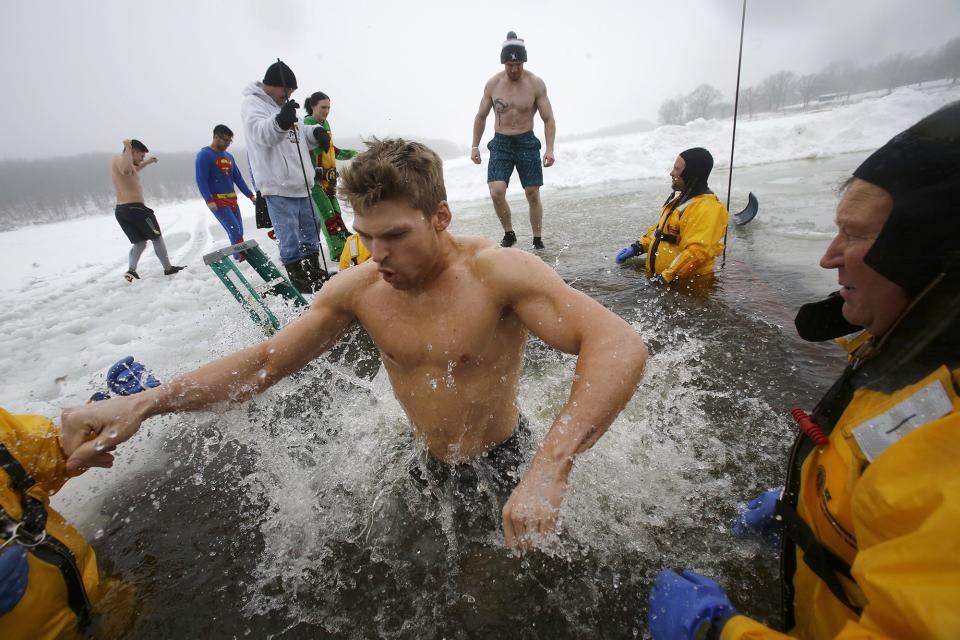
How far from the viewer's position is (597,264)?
5.13 m

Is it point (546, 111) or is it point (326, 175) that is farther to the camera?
point (546, 111)

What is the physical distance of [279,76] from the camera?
4.26 m

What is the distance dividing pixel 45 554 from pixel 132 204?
6.69 m

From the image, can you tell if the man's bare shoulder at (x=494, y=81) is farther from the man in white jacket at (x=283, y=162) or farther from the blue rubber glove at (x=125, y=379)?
the blue rubber glove at (x=125, y=379)

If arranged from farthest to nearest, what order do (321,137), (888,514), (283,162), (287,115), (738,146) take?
(738,146) < (321,137) < (283,162) < (287,115) < (888,514)

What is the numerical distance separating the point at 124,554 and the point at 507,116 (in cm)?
571

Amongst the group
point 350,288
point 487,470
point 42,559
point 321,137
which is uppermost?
point 321,137

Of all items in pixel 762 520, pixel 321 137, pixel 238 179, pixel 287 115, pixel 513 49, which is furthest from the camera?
pixel 238 179

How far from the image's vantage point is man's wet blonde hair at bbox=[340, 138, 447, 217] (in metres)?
1.54

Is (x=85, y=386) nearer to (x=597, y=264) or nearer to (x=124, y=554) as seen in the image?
(x=124, y=554)

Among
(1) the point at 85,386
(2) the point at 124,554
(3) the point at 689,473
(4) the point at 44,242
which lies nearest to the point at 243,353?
(2) the point at 124,554

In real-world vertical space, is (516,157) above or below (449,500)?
above

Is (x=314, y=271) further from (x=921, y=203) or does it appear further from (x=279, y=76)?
(x=921, y=203)

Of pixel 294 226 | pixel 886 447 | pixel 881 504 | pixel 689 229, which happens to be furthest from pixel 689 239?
pixel 294 226
